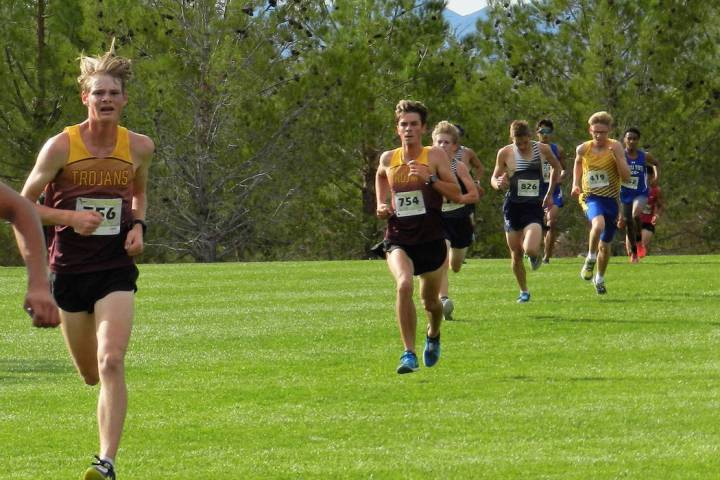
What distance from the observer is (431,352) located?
12.4 meters

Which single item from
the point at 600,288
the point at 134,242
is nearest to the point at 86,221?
the point at 134,242

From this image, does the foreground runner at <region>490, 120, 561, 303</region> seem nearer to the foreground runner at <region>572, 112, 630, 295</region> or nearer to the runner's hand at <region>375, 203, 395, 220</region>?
the foreground runner at <region>572, 112, 630, 295</region>

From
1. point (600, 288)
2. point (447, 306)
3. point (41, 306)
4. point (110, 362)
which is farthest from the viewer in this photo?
point (600, 288)

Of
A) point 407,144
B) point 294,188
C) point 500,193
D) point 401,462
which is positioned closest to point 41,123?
point 294,188

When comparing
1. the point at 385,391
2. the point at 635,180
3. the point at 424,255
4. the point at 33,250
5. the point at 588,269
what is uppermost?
the point at 635,180

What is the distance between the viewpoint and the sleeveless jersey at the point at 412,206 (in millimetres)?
11641

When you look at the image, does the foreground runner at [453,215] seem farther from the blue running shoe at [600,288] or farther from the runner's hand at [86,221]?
the runner's hand at [86,221]

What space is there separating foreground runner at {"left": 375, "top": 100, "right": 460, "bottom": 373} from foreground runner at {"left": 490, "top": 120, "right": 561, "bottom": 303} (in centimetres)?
531

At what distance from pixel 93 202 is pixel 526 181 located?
970cm

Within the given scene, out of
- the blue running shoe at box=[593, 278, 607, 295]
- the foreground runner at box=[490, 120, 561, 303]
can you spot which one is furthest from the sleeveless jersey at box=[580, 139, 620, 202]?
the blue running shoe at box=[593, 278, 607, 295]

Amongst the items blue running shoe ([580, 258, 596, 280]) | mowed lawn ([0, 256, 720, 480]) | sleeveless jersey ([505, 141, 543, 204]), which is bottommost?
A: mowed lawn ([0, 256, 720, 480])

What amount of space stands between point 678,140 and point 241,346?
28.6 metres

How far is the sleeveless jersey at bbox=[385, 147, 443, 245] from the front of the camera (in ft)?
38.2

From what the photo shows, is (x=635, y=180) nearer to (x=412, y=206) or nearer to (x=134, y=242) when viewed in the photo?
(x=412, y=206)
